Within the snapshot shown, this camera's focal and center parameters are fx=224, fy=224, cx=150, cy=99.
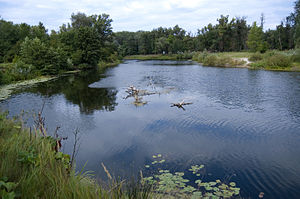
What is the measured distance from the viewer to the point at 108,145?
9102 millimetres

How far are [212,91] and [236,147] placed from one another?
10.6m

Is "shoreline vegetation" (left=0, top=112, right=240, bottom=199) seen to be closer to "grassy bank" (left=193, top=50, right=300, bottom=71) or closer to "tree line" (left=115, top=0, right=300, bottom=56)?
"grassy bank" (left=193, top=50, right=300, bottom=71)

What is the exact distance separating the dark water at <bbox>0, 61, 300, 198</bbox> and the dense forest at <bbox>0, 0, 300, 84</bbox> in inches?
678

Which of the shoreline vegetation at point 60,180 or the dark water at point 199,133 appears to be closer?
the shoreline vegetation at point 60,180

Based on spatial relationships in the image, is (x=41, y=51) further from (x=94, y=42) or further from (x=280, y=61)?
(x=280, y=61)

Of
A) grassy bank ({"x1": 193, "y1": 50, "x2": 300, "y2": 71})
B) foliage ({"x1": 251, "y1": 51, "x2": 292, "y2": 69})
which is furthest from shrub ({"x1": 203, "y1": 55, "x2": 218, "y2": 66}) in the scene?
foliage ({"x1": 251, "y1": 51, "x2": 292, "y2": 69})

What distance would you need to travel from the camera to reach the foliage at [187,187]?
559 centimetres

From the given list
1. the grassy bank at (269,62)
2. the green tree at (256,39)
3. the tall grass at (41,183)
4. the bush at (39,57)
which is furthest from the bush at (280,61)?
the tall grass at (41,183)

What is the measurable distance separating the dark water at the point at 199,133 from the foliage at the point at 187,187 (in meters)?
0.35

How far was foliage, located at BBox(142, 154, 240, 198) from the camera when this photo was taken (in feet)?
18.4

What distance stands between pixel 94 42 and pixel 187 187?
47.6 metres

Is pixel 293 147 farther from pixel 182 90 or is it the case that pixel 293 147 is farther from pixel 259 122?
pixel 182 90

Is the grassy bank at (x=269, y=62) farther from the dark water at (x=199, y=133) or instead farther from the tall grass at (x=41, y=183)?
the tall grass at (x=41, y=183)

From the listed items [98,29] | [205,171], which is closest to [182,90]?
[205,171]
